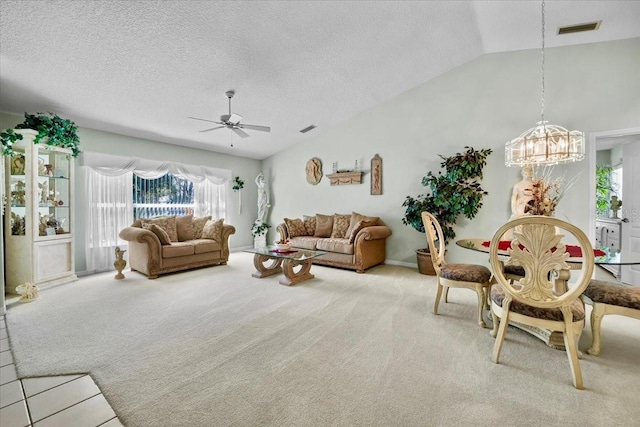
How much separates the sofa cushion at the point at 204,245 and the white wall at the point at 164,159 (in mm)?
1762

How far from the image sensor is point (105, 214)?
15.5 feet

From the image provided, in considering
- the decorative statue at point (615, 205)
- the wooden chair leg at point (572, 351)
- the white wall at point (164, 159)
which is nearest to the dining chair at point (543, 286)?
the wooden chair leg at point (572, 351)

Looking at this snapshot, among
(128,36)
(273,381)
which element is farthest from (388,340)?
(128,36)

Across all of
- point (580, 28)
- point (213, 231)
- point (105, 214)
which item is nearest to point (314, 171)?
point (213, 231)

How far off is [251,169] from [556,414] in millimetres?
6868

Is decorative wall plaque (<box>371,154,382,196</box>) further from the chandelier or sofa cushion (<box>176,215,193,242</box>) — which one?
sofa cushion (<box>176,215,193,242</box>)

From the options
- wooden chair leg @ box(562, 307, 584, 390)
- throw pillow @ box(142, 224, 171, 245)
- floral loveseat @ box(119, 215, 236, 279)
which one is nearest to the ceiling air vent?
wooden chair leg @ box(562, 307, 584, 390)

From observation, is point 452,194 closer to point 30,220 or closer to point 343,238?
point 343,238

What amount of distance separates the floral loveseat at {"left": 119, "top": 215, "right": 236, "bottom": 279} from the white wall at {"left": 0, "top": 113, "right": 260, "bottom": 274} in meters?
0.83

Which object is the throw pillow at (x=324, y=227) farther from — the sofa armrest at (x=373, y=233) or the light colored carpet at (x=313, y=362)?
the light colored carpet at (x=313, y=362)

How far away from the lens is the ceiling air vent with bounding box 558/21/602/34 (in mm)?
3379

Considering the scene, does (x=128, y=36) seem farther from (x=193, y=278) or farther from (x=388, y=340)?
(x=388, y=340)

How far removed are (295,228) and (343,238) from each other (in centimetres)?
102

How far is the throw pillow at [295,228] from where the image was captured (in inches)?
213
